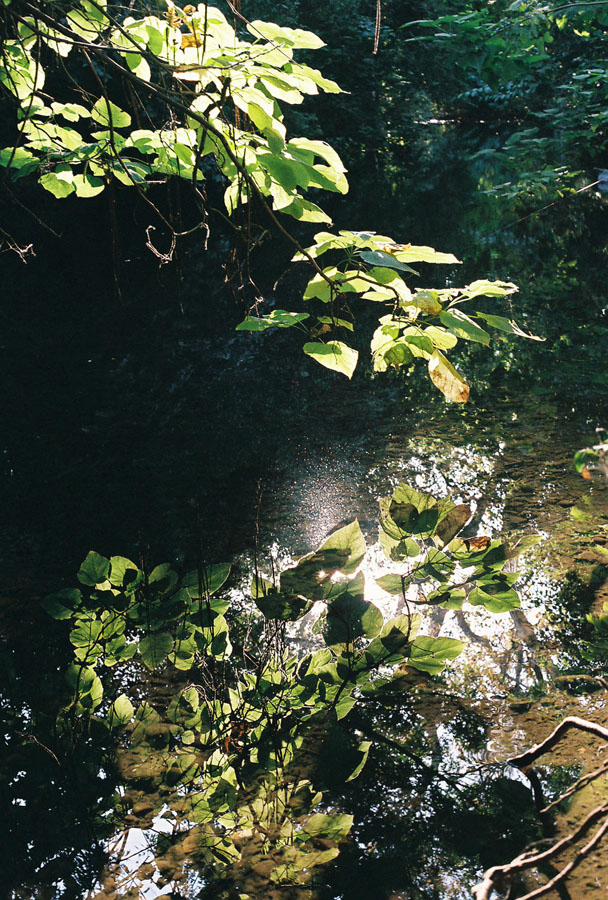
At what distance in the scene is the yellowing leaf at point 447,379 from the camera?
0.95m

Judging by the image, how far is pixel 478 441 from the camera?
285 centimetres

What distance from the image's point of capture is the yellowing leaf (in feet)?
3.12

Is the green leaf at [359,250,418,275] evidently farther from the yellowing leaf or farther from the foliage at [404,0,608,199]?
the foliage at [404,0,608,199]

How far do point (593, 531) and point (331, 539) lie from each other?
122cm

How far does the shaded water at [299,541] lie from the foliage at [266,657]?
0.07ft

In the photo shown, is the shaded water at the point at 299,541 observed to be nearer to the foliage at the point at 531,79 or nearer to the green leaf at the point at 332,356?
the green leaf at the point at 332,356

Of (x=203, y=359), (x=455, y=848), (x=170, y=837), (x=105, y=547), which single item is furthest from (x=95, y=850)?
(x=203, y=359)

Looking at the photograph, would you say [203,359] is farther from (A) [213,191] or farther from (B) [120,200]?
(A) [213,191]

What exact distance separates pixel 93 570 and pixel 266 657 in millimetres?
411

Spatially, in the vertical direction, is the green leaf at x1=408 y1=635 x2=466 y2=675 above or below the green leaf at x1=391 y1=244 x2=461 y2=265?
below

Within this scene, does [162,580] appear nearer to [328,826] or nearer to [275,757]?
[275,757]

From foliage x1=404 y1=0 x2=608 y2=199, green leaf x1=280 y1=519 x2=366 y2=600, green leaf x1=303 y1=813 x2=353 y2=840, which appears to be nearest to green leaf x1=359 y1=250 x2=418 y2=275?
green leaf x1=280 y1=519 x2=366 y2=600

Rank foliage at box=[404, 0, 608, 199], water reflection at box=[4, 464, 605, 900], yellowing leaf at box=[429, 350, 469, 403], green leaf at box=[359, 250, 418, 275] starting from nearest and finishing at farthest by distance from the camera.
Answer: green leaf at box=[359, 250, 418, 275] → yellowing leaf at box=[429, 350, 469, 403] → water reflection at box=[4, 464, 605, 900] → foliage at box=[404, 0, 608, 199]

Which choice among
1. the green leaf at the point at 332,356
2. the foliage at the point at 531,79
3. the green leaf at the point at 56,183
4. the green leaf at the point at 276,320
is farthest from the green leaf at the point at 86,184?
the foliage at the point at 531,79
